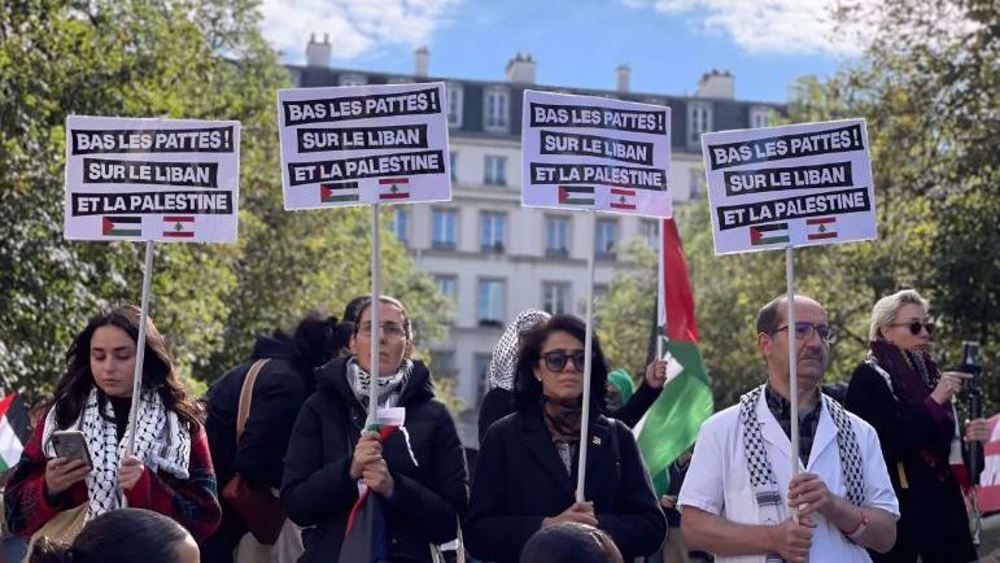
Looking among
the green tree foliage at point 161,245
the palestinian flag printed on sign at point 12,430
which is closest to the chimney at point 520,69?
the green tree foliage at point 161,245

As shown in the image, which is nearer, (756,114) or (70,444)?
(70,444)

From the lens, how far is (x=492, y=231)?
7706cm

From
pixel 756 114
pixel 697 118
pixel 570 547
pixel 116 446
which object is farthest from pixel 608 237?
pixel 570 547

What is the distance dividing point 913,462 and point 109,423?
12.4 feet

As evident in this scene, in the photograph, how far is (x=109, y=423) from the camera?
6.47 m

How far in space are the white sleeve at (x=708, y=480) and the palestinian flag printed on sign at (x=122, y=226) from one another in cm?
261

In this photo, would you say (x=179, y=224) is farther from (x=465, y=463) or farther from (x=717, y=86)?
(x=717, y=86)

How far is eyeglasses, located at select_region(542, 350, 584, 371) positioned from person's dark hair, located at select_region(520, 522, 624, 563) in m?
3.05

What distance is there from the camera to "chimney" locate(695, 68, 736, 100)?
80375 millimetres

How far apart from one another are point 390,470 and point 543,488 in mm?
618

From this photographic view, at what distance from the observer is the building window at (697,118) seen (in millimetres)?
78562

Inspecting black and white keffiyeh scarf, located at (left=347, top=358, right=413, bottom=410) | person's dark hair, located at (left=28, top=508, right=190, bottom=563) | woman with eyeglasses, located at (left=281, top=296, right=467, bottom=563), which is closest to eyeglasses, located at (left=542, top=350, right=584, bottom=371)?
woman with eyeglasses, located at (left=281, top=296, right=467, bottom=563)

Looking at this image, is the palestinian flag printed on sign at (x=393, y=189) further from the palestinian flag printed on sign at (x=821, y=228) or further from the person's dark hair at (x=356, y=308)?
the palestinian flag printed on sign at (x=821, y=228)

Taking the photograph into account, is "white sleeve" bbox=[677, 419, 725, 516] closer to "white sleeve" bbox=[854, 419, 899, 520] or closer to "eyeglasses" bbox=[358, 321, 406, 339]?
"white sleeve" bbox=[854, 419, 899, 520]
